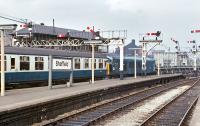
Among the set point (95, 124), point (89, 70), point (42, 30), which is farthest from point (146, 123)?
point (42, 30)

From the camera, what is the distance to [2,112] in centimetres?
1134

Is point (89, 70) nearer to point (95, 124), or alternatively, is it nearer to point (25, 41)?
→ point (25, 41)

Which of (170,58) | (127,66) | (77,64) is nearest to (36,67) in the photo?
(77,64)

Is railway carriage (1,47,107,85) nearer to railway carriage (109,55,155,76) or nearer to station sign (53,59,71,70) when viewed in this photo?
station sign (53,59,71,70)

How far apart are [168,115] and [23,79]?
11625 mm

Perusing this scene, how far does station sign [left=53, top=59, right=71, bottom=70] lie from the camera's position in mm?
24020

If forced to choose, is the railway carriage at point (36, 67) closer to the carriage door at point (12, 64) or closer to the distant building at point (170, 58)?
the carriage door at point (12, 64)

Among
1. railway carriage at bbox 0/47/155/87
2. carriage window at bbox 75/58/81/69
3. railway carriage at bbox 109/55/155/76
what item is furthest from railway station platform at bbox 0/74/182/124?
railway carriage at bbox 109/55/155/76

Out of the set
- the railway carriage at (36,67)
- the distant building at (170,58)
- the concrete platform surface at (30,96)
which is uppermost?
the distant building at (170,58)

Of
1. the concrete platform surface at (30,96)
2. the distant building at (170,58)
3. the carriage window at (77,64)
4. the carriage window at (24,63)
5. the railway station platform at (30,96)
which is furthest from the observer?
the distant building at (170,58)

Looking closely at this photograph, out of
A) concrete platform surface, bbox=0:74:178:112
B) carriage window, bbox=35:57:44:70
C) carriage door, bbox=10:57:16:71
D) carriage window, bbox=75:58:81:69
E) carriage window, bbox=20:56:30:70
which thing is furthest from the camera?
carriage window, bbox=75:58:81:69

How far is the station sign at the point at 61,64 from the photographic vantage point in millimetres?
24020

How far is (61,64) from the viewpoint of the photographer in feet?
80.7

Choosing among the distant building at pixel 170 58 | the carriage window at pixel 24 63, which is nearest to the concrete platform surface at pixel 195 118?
the carriage window at pixel 24 63
